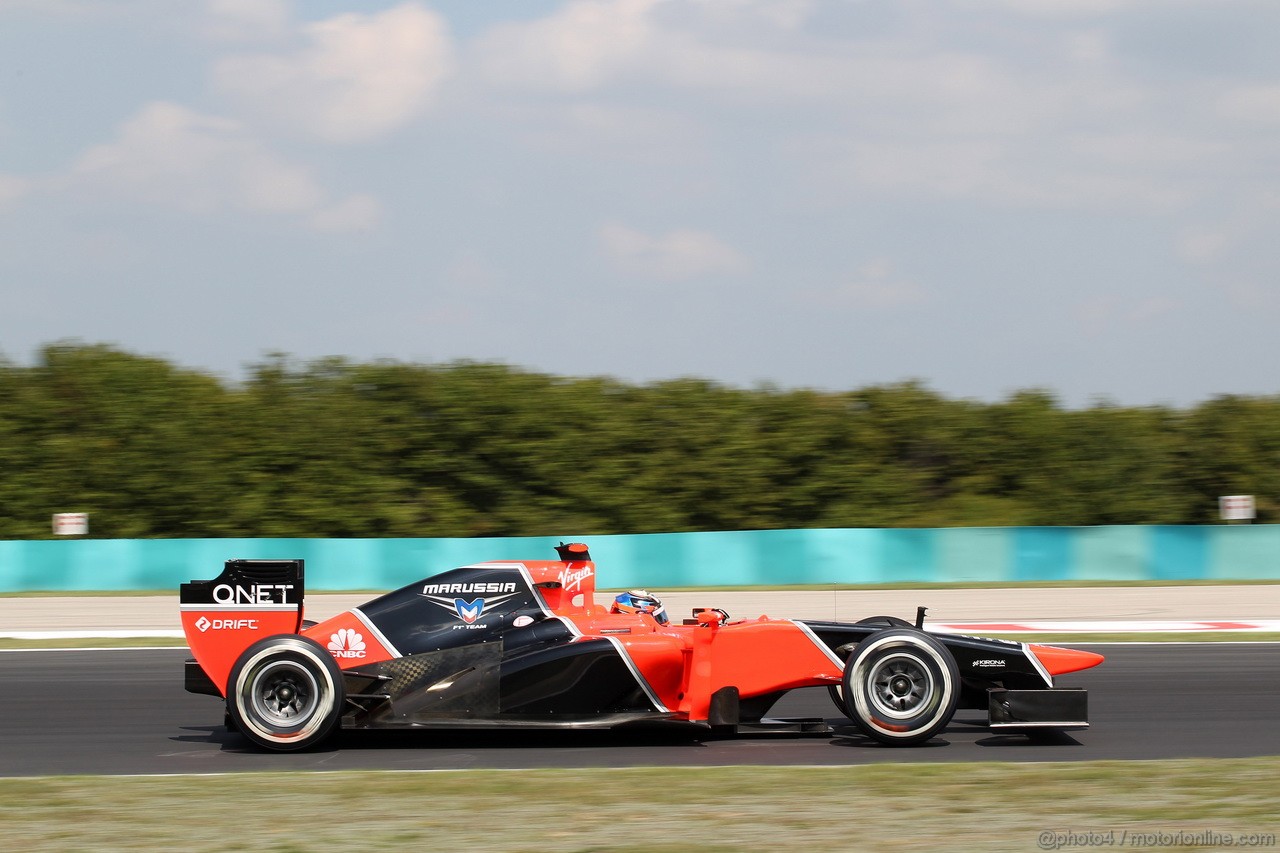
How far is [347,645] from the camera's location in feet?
26.9

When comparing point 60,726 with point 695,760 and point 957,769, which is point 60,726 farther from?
point 957,769

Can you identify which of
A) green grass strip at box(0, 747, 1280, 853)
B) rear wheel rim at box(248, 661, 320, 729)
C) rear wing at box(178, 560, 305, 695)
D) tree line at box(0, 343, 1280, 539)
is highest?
tree line at box(0, 343, 1280, 539)

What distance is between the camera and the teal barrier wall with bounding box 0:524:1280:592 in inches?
816

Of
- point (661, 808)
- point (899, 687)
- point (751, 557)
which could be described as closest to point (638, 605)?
point (899, 687)

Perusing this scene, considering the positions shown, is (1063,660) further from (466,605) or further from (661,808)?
(466,605)

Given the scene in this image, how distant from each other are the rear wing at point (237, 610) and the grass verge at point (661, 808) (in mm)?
1010

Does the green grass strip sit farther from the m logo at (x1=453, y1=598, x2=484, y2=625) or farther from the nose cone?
the m logo at (x1=453, y1=598, x2=484, y2=625)

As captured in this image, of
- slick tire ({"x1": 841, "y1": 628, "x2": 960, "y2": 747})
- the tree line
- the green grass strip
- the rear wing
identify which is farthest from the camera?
the tree line

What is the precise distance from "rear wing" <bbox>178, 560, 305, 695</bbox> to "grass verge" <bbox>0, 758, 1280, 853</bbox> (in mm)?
1010

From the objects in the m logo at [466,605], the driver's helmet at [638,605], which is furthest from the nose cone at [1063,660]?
Answer: the m logo at [466,605]

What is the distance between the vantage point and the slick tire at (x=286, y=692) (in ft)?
25.9

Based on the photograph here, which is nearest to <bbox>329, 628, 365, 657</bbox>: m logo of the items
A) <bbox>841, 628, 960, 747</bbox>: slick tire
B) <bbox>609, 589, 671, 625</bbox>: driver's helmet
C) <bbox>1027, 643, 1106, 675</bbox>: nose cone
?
<bbox>609, 589, 671, 625</bbox>: driver's helmet

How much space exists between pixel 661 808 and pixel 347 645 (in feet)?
8.82

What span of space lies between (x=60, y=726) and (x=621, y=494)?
17.4 metres
